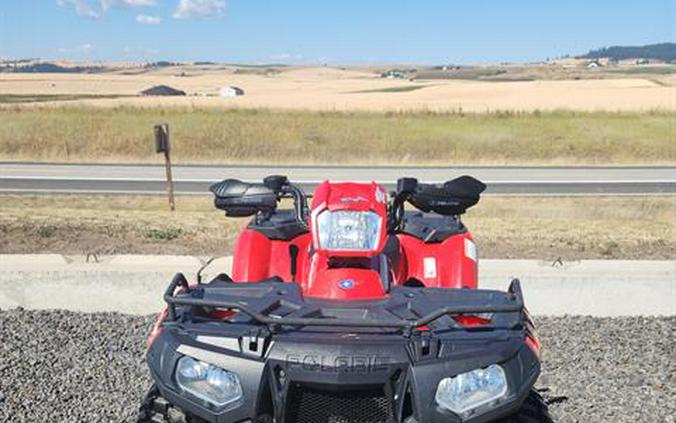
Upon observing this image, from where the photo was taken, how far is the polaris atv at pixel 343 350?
2.56 meters

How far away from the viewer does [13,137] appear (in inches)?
1210

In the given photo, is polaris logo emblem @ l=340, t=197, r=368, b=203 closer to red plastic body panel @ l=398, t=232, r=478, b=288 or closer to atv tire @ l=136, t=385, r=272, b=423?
red plastic body panel @ l=398, t=232, r=478, b=288

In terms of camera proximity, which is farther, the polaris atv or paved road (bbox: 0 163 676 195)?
paved road (bbox: 0 163 676 195)

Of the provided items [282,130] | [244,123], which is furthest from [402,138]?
[244,123]

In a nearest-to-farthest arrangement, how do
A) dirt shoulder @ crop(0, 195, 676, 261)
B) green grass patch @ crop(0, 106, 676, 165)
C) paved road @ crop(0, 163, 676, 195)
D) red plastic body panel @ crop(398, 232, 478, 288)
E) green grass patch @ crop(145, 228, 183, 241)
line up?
red plastic body panel @ crop(398, 232, 478, 288) → dirt shoulder @ crop(0, 195, 676, 261) → green grass patch @ crop(145, 228, 183, 241) → paved road @ crop(0, 163, 676, 195) → green grass patch @ crop(0, 106, 676, 165)

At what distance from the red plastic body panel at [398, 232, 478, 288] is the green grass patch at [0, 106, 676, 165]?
2349 centimetres

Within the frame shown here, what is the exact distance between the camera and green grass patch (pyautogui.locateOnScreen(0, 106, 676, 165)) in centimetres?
2930

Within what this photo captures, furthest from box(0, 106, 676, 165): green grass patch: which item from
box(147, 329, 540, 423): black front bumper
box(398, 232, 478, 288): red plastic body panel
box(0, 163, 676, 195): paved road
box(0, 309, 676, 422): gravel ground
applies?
box(147, 329, 540, 423): black front bumper

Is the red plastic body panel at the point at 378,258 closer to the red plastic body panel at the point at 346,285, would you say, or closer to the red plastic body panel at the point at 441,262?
the red plastic body panel at the point at 441,262

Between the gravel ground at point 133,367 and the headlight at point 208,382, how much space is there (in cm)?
202

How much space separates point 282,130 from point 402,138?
15.8 feet

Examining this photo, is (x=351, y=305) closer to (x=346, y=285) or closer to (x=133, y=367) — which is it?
(x=346, y=285)

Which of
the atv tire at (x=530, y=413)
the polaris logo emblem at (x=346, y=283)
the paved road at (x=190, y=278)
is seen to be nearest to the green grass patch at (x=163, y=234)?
the paved road at (x=190, y=278)

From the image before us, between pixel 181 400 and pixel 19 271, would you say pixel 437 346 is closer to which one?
pixel 181 400
